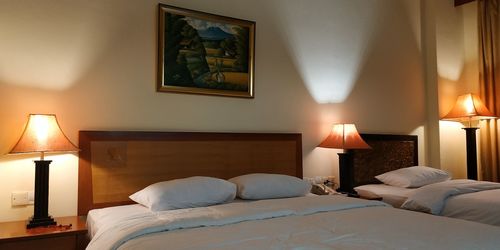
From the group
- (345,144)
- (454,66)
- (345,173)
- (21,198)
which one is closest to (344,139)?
(345,144)

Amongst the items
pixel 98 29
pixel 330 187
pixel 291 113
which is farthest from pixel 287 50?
pixel 98 29

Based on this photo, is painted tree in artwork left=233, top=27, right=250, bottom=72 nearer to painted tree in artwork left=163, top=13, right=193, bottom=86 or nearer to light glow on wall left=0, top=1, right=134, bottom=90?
painted tree in artwork left=163, top=13, right=193, bottom=86

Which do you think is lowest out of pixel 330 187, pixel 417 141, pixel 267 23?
pixel 330 187

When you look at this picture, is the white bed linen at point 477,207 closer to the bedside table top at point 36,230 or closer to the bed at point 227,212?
the bed at point 227,212

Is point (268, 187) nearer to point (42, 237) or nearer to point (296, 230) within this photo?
point (296, 230)

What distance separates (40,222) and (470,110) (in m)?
4.17

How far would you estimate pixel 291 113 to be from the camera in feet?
10.8

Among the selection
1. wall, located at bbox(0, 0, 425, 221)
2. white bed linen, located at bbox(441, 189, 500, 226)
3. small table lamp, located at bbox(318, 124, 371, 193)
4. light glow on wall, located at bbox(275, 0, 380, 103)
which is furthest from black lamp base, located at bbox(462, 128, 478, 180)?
small table lamp, located at bbox(318, 124, 371, 193)

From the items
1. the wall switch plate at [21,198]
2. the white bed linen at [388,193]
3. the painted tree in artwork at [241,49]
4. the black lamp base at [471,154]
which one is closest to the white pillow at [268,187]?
the white bed linen at [388,193]

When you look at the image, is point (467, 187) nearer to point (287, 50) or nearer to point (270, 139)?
point (270, 139)

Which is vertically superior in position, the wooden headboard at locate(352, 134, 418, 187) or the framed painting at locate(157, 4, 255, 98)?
the framed painting at locate(157, 4, 255, 98)

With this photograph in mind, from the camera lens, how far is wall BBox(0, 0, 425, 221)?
2.25 m

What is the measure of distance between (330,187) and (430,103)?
177cm

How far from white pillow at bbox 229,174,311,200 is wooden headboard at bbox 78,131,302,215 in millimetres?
290
